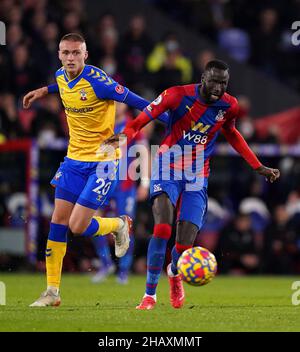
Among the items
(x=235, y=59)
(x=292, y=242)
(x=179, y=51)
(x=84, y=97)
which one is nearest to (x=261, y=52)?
(x=235, y=59)

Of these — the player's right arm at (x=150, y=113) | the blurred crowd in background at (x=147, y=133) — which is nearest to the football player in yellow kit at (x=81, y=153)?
the player's right arm at (x=150, y=113)

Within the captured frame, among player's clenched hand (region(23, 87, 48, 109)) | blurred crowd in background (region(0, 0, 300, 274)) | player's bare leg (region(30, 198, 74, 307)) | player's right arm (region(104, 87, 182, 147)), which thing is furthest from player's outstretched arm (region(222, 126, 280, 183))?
blurred crowd in background (region(0, 0, 300, 274))

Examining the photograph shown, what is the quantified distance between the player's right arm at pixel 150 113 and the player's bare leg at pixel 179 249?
1073mm

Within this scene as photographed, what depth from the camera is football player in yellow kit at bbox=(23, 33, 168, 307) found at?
1012 centimetres

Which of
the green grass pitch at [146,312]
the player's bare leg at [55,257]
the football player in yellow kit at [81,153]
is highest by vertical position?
the football player in yellow kit at [81,153]

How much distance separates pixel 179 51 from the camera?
19.0m

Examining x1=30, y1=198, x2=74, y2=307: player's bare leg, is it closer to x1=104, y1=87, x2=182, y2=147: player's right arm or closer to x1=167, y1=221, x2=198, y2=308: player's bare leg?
x1=104, y1=87, x2=182, y2=147: player's right arm

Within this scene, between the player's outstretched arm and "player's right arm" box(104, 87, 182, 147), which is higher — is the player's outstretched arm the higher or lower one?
the lower one

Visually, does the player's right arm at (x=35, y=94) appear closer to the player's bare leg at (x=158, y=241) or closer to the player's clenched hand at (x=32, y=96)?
the player's clenched hand at (x=32, y=96)

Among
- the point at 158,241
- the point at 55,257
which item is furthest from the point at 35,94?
the point at 158,241

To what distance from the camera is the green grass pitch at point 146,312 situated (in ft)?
27.6

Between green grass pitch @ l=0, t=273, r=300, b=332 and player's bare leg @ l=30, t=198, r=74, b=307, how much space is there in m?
0.18

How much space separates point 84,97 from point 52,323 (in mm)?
2768
